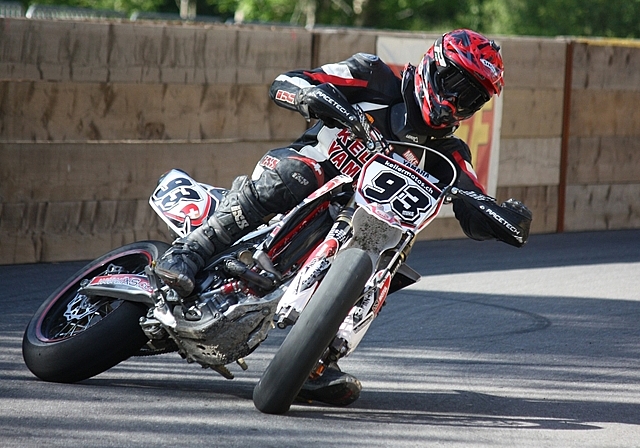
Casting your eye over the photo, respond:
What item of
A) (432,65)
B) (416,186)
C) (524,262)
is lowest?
(524,262)

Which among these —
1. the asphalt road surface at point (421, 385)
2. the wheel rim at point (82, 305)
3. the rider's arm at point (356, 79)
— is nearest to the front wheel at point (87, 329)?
the wheel rim at point (82, 305)

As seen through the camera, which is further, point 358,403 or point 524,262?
point 524,262

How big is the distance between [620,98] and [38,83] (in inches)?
260

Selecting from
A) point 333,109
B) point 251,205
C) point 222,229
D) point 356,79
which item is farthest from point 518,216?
point 222,229

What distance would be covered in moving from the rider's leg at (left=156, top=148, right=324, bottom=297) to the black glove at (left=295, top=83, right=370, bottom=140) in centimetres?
26

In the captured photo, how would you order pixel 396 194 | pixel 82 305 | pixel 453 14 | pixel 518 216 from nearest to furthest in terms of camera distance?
pixel 396 194
pixel 518 216
pixel 82 305
pixel 453 14

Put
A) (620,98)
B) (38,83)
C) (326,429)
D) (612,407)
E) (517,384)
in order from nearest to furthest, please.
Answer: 1. (326,429)
2. (612,407)
3. (517,384)
4. (38,83)
5. (620,98)

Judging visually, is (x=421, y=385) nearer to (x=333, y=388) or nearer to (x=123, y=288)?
(x=333, y=388)

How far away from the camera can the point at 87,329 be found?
4664mm

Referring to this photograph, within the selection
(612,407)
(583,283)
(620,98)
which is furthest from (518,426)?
(620,98)

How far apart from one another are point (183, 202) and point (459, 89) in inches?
55.2

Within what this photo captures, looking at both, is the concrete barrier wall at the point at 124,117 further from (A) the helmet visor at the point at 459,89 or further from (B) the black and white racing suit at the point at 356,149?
(A) the helmet visor at the point at 459,89

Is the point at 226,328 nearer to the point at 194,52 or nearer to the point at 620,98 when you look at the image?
the point at 194,52

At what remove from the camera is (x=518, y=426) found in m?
4.55
